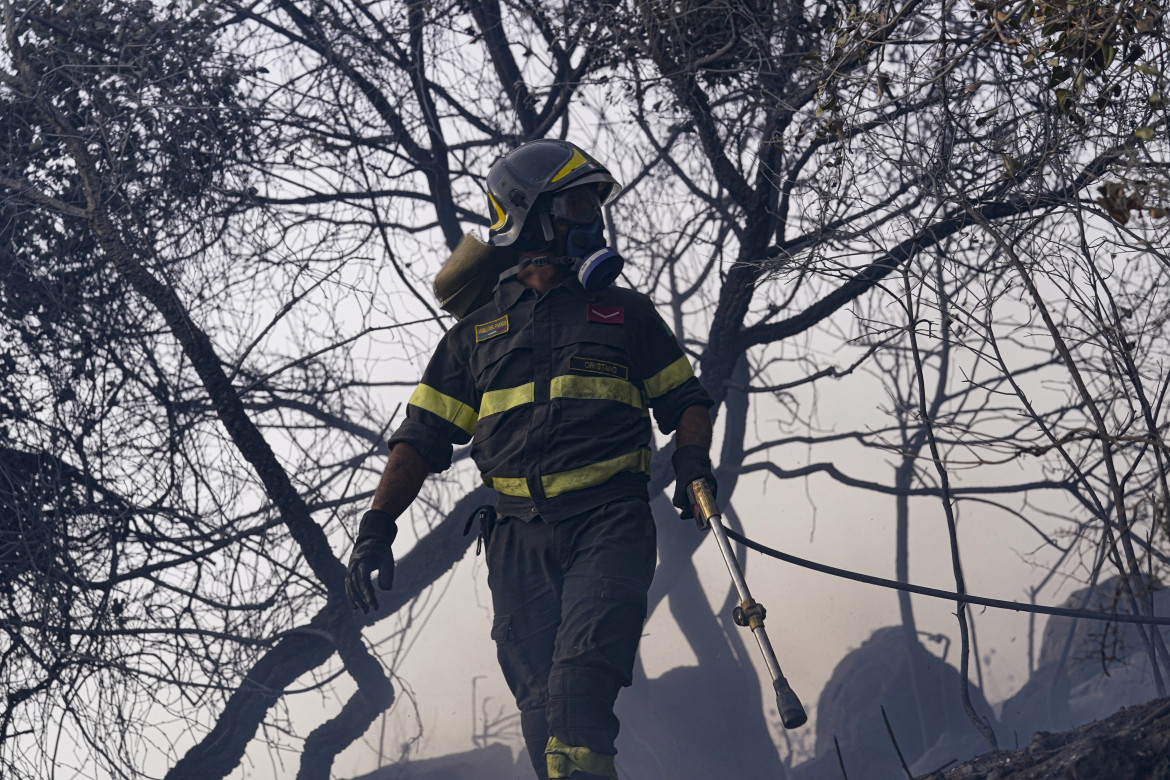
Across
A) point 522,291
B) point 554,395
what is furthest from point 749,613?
point 522,291

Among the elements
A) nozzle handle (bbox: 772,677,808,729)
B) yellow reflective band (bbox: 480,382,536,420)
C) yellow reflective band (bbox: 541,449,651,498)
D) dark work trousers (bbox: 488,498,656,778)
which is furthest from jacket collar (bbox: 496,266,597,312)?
nozzle handle (bbox: 772,677,808,729)

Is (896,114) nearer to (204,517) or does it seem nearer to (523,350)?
(523,350)

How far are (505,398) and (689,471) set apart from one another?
0.64 meters

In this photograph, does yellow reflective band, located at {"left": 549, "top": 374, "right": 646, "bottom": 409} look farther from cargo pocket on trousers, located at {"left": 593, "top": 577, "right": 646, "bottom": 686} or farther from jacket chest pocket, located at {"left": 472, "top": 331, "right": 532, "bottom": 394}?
cargo pocket on trousers, located at {"left": 593, "top": 577, "right": 646, "bottom": 686}

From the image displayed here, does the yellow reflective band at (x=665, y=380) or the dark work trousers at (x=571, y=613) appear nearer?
the dark work trousers at (x=571, y=613)

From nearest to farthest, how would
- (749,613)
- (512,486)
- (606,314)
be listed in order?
1. (749,613)
2. (512,486)
3. (606,314)

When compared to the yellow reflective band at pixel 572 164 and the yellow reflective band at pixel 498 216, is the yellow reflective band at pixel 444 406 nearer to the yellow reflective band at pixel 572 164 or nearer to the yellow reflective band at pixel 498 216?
the yellow reflective band at pixel 498 216

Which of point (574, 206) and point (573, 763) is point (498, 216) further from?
point (573, 763)

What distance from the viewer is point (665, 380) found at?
3285 millimetres

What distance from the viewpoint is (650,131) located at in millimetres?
5613

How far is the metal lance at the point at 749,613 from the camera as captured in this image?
8.58 feet

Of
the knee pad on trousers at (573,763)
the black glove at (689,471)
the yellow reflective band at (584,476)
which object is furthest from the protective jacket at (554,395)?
the knee pad on trousers at (573,763)

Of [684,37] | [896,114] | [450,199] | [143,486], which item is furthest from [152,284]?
[896,114]

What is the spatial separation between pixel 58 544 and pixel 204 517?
0.68 m
